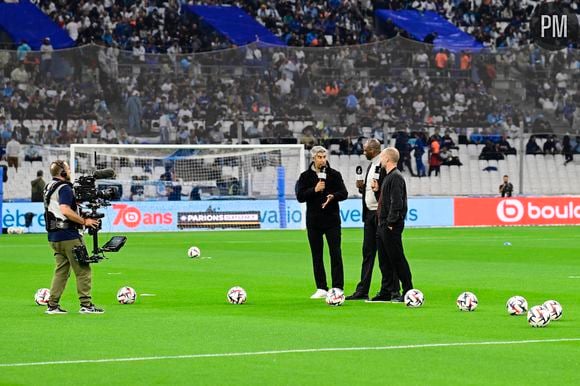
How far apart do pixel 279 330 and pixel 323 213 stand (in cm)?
492

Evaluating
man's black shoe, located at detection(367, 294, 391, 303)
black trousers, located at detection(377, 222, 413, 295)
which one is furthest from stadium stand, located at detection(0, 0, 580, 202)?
black trousers, located at detection(377, 222, 413, 295)

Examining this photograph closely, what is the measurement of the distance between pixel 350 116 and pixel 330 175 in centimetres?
2479

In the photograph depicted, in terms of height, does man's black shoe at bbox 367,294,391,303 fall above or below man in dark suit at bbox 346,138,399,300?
below

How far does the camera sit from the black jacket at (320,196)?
1916 cm

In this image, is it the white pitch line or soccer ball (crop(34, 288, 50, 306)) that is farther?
soccer ball (crop(34, 288, 50, 306))

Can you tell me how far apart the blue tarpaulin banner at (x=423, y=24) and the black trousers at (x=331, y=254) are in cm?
3197

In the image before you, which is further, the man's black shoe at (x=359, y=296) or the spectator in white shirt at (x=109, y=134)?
the spectator in white shirt at (x=109, y=134)

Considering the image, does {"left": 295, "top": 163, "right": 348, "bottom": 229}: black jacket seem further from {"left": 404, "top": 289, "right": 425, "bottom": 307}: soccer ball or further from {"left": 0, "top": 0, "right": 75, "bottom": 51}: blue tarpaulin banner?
{"left": 0, "top": 0, "right": 75, "bottom": 51}: blue tarpaulin banner

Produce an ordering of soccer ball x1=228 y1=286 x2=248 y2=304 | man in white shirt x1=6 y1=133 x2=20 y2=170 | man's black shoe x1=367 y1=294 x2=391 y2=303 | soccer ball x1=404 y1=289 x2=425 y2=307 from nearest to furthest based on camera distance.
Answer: soccer ball x1=404 y1=289 x2=425 y2=307
soccer ball x1=228 y1=286 x2=248 y2=304
man's black shoe x1=367 y1=294 x2=391 y2=303
man in white shirt x1=6 y1=133 x2=20 y2=170

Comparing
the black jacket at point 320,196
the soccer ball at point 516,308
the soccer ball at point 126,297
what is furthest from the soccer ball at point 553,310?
the soccer ball at point 126,297

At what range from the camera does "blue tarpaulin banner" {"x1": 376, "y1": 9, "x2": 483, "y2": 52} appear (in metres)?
52.8

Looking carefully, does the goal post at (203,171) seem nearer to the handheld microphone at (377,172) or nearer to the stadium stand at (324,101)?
the stadium stand at (324,101)

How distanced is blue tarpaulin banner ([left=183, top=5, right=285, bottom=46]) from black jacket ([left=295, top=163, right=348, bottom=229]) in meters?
31.5

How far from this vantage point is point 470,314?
16.4m
